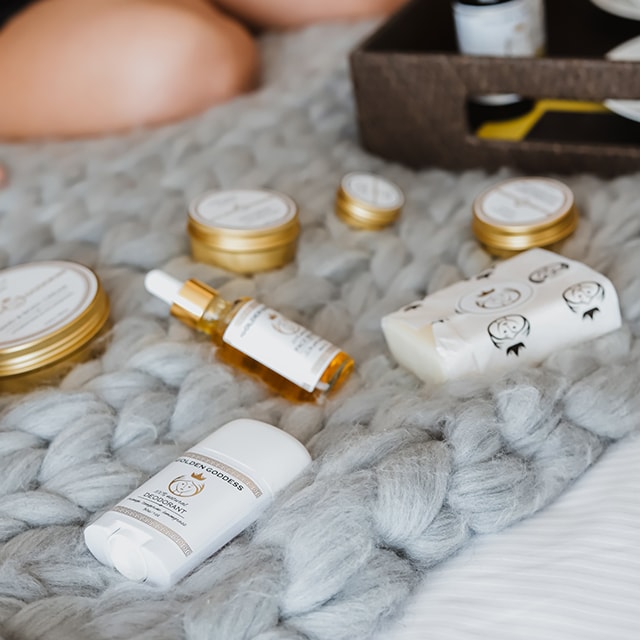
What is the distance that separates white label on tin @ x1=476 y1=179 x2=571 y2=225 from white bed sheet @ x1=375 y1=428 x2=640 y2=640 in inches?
10.4

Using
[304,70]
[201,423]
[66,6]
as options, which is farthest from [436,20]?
[201,423]

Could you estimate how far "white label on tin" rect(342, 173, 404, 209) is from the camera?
851mm

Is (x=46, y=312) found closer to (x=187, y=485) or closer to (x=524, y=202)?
(x=187, y=485)

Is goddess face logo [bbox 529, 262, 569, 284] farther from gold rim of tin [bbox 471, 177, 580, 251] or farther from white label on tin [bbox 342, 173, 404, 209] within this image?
white label on tin [bbox 342, 173, 404, 209]

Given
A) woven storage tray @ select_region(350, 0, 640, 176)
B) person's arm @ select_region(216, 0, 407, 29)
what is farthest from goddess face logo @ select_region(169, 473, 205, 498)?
person's arm @ select_region(216, 0, 407, 29)

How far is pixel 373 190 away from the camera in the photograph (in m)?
0.87

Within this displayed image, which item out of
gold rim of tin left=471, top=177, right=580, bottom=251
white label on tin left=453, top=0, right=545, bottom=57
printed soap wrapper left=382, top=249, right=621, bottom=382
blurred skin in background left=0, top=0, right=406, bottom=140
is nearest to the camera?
printed soap wrapper left=382, top=249, right=621, bottom=382

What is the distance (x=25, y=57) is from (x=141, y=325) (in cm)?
49

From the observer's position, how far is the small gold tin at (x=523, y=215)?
0.76 m

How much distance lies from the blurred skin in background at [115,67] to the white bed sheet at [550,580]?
26.1 inches

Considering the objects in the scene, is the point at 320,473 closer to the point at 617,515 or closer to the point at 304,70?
the point at 617,515

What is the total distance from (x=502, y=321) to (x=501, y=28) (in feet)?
1.31

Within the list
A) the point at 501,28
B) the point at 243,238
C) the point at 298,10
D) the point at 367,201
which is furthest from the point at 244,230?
the point at 298,10

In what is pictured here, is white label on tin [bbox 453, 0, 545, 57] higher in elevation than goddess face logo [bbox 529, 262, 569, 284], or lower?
higher
